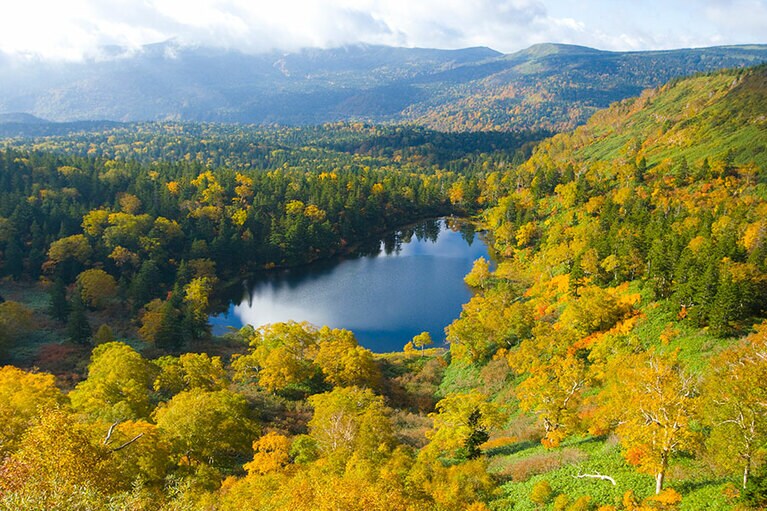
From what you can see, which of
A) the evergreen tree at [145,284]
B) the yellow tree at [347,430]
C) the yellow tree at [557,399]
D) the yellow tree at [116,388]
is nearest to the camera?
the yellow tree at [347,430]

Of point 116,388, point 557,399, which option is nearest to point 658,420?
point 557,399

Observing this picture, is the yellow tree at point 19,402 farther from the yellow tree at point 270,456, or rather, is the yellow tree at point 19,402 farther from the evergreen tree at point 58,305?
the evergreen tree at point 58,305

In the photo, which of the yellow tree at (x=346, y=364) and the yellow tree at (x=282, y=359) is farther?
the yellow tree at (x=346, y=364)

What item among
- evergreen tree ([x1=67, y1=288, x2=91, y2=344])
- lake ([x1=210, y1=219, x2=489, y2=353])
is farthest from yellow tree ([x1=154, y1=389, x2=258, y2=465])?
lake ([x1=210, y1=219, x2=489, y2=353])

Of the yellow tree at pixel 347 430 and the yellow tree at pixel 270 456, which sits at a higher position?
the yellow tree at pixel 347 430

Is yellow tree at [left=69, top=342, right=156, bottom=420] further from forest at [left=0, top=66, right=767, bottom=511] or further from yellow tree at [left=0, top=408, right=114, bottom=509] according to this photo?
yellow tree at [left=0, top=408, right=114, bottom=509]

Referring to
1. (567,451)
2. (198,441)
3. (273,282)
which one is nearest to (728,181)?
(567,451)

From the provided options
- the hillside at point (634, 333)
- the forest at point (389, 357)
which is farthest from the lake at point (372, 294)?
the hillside at point (634, 333)
